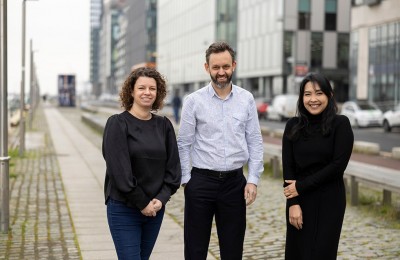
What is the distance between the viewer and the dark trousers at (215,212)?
14.2 feet

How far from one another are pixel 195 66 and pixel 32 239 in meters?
76.6

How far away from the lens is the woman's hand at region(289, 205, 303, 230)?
412 cm

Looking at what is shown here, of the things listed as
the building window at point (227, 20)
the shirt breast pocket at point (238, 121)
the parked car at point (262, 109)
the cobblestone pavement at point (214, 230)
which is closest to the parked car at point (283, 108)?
the parked car at point (262, 109)

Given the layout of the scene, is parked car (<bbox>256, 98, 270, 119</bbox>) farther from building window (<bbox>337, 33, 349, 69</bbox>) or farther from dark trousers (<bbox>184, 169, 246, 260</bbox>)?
dark trousers (<bbox>184, 169, 246, 260</bbox>)

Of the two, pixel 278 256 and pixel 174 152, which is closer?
pixel 174 152

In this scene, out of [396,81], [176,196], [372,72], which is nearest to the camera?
[176,196]

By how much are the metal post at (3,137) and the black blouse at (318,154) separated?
453 centimetres

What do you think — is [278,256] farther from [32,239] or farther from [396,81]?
[396,81]

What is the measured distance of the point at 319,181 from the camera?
160 inches

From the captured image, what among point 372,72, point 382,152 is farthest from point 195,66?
point 382,152

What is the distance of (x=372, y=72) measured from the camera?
4731 cm

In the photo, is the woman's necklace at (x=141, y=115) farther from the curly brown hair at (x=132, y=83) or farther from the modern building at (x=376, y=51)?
the modern building at (x=376, y=51)

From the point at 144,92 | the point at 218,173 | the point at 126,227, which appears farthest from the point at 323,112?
the point at 126,227

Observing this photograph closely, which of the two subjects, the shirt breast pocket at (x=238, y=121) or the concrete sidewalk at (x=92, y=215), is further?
the concrete sidewalk at (x=92, y=215)
